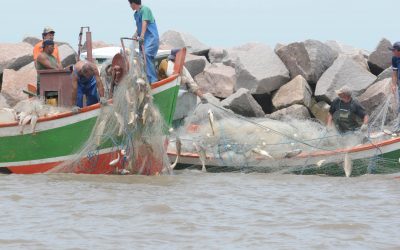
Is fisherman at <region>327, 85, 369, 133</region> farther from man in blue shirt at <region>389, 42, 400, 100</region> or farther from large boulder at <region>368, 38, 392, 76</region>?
large boulder at <region>368, 38, 392, 76</region>

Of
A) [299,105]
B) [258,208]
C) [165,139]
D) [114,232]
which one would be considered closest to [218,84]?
[299,105]

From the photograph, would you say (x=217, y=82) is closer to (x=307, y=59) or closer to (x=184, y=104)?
(x=307, y=59)

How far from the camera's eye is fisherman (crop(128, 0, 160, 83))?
44.5ft

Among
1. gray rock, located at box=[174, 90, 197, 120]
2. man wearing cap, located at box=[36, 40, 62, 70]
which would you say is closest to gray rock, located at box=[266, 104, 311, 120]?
gray rock, located at box=[174, 90, 197, 120]

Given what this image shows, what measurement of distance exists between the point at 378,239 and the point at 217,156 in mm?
5198

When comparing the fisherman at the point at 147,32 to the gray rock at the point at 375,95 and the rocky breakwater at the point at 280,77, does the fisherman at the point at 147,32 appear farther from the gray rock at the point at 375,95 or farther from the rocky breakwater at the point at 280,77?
the gray rock at the point at 375,95

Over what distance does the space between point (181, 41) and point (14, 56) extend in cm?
446

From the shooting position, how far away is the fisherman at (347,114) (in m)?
14.6

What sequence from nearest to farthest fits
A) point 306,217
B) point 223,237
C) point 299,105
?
point 223,237
point 306,217
point 299,105

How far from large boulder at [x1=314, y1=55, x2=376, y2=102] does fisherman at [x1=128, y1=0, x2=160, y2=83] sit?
252 inches

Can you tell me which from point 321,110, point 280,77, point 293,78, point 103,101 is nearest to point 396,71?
point 103,101

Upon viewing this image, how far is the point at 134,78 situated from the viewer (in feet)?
42.6

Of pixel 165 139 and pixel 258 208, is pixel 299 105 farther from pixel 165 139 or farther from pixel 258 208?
pixel 258 208

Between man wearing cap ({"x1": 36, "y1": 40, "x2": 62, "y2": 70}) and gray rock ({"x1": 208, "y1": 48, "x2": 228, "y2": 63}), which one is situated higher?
man wearing cap ({"x1": 36, "y1": 40, "x2": 62, "y2": 70})
